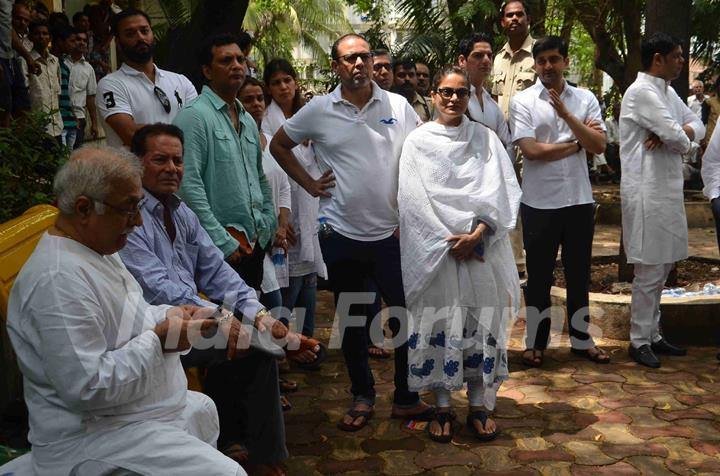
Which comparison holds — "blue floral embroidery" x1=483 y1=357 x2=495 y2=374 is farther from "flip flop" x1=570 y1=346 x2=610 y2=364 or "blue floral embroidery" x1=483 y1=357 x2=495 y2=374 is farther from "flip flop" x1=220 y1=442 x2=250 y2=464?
"flip flop" x1=570 y1=346 x2=610 y2=364

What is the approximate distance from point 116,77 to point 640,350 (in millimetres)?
3698

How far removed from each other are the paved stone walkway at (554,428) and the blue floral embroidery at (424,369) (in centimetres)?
32

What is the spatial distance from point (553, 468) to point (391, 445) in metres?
0.83

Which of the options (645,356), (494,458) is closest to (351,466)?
(494,458)

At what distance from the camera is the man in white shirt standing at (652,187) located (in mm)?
5738

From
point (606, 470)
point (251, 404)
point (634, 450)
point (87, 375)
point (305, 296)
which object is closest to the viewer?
point (87, 375)

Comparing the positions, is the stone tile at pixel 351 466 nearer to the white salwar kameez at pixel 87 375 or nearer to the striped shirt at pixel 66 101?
the white salwar kameez at pixel 87 375

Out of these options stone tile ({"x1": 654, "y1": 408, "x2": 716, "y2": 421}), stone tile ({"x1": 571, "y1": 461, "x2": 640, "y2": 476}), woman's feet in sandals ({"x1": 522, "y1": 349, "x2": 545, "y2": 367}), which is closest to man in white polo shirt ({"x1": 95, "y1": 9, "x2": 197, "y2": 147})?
woman's feet in sandals ({"x1": 522, "y1": 349, "x2": 545, "y2": 367})

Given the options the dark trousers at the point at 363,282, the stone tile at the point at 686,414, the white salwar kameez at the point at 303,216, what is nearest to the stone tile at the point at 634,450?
the stone tile at the point at 686,414

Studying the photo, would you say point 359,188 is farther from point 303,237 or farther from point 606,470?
point 606,470

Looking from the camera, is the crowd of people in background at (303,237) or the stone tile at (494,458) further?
the stone tile at (494,458)

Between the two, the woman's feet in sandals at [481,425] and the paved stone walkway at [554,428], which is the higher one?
the woman's feet in sandals at [481,425]

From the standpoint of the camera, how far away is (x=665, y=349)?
5898 mm

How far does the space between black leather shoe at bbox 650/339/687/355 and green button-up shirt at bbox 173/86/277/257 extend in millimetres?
2886
